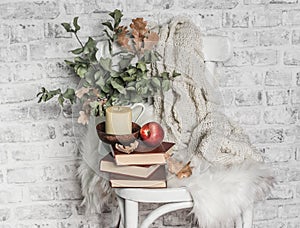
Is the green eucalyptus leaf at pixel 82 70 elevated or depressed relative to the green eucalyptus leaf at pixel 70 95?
elevated

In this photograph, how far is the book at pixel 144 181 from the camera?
1.57m

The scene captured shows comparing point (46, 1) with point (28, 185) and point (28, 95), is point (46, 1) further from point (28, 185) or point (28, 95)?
point (28, 185)

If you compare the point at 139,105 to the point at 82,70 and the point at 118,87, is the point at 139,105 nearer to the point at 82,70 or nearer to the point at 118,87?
the point at 118,87

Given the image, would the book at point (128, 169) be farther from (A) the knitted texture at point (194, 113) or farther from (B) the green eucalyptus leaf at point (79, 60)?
(B) the green eucalyptus leaf at point (79, 60)

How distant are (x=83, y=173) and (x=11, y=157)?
0.34 meters

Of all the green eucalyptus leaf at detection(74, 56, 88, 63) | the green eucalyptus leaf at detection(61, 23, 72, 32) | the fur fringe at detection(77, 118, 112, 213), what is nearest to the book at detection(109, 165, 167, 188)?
the fur fringe at detection(77, 118, 112, 213)

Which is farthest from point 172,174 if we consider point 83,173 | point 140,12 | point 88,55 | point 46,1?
point 46,1

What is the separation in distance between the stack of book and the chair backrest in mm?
407

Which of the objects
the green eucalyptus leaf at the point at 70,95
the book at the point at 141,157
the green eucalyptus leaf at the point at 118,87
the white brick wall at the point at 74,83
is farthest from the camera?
the white brick wall at the point at 74,83

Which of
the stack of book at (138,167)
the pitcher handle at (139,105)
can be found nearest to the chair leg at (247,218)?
the stack of book at (138,167)

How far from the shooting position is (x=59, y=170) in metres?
2.06

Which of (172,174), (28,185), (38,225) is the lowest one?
(38,225)

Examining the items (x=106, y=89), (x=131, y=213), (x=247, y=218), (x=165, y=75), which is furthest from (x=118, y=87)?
(x=247, y=218)

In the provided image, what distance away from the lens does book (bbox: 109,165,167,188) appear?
157cm
